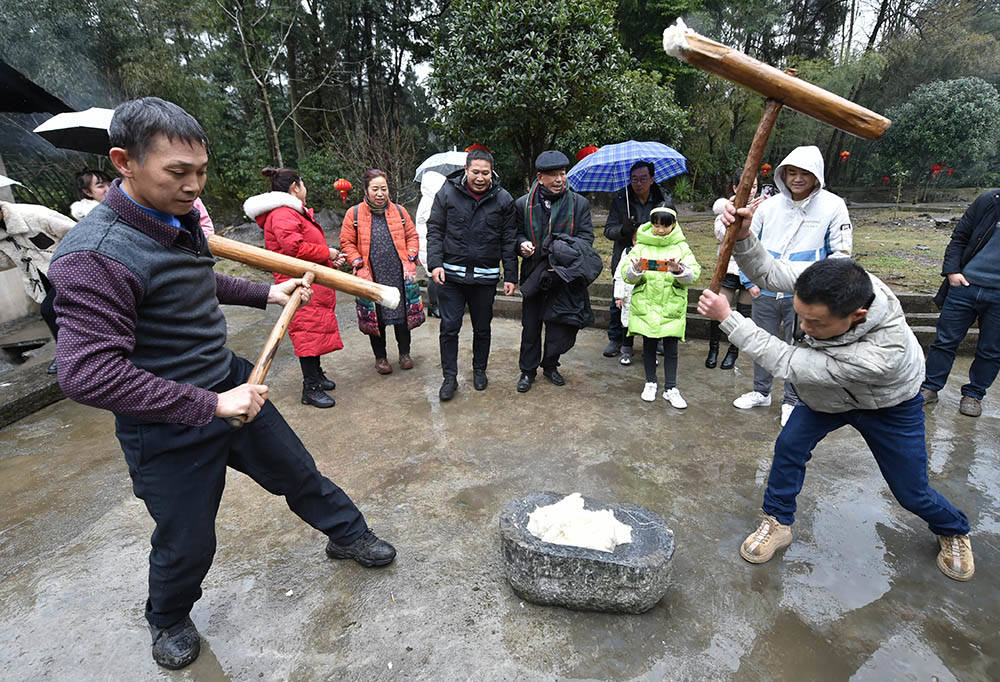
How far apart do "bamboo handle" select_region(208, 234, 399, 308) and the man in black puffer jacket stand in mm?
1745

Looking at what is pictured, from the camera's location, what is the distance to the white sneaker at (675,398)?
409 cm

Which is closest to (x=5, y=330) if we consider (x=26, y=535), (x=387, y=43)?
(x=26, y=535)

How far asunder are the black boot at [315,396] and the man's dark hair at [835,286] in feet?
11.7

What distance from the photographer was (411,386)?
4.63 m

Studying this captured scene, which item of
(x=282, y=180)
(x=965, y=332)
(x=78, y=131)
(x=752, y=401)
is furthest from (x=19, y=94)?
(x=965, y=332)

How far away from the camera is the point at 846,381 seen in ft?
7.06

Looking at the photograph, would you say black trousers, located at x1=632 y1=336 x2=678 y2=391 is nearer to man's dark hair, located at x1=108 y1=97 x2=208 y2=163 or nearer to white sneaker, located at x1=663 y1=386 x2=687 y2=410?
white sneaker, located at x1=663 y1=386 x2=687 y2=410

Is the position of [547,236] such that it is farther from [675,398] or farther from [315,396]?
[315,396]

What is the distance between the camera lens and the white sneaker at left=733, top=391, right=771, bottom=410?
410 cm

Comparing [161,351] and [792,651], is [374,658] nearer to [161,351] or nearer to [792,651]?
[161,351]

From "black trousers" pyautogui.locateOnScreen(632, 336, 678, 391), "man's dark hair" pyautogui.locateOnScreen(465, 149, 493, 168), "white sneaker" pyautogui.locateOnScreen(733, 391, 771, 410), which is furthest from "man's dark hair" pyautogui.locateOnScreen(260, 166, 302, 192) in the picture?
"white sneaker" pyautogui.locateOnScreen(733, 391, 771, 410)

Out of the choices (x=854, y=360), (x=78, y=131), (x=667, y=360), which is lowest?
(x=667, y=360)

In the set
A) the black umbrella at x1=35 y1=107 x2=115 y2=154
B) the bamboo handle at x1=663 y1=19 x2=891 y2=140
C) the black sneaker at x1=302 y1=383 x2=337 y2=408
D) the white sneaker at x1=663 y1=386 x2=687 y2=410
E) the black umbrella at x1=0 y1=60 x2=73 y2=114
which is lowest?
the black sneaker at x1=302 y1=383 x2=337 y2=408

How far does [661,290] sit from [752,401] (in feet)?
3.87
